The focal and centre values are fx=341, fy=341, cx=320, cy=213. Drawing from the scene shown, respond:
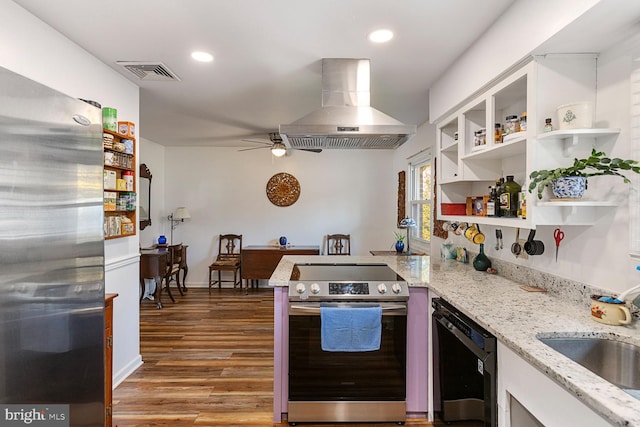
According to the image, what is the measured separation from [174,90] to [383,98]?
6.11 feet

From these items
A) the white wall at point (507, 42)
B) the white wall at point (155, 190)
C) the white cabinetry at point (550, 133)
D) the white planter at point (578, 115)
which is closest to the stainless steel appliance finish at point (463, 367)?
the white cabinetry at point (550, 133)

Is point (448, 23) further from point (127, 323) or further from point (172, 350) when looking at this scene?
point (172, 350)

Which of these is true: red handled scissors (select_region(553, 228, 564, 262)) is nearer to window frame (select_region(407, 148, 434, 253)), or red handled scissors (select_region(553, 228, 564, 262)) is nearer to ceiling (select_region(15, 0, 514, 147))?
ceiling (select_region(15, 0, 514, 147))

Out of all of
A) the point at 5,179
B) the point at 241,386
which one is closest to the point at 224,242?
the point at 241,386

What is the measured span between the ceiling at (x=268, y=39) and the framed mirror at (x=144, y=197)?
79.9 inches

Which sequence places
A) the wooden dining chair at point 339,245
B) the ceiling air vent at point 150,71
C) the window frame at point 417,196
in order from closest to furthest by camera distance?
the ceiling air vent at point 150,71 < the window frame at point 417,196 < the wooden dining chair at point 339,245

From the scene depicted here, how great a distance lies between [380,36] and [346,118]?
0.53 m

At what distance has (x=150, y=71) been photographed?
253cm

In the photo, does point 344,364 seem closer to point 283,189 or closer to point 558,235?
point 558,235

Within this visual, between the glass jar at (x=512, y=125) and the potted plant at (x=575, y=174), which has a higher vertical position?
the glass jar at (x=512, y=125)

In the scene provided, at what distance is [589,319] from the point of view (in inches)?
54.6

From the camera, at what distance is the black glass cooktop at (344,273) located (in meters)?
2.19

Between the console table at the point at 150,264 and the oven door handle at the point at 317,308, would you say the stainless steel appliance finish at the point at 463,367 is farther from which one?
the console table at the point at 150,264

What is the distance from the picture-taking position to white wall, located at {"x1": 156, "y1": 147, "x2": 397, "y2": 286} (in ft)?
18.8
